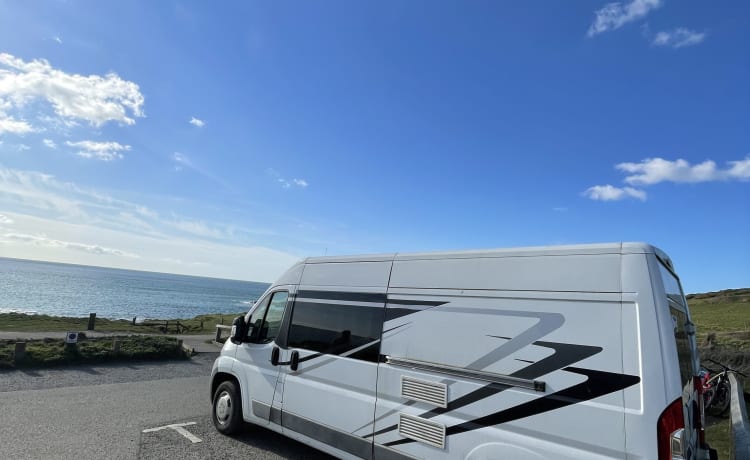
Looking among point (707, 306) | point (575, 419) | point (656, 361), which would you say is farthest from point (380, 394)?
point (707, 306)

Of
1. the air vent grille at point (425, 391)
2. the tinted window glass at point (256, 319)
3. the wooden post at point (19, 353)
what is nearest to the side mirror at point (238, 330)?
the tinted window glass at point (256, 319)

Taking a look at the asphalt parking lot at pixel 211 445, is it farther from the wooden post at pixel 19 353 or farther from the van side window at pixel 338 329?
the wooden post at pixel 19 353

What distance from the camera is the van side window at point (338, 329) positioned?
4879 millimetres

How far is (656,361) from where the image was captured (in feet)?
9.90

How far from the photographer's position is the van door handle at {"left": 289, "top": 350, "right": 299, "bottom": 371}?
5620 millimetres

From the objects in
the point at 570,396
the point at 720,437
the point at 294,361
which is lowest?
the point at 720,437

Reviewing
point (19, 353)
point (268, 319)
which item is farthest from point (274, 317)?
point (19, 353)

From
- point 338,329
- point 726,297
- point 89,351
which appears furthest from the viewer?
point 726,297

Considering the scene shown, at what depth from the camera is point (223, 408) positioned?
661cm

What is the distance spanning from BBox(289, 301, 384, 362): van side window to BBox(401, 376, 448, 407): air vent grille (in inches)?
19.6

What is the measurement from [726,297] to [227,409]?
8171cm

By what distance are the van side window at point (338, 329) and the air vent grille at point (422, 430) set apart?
71cm

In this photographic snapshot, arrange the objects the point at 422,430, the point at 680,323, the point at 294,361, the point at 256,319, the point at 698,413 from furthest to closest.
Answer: the point at 256,319
the point at 294,361
the point at 422,430
the point at 698,413
the point at 680,323

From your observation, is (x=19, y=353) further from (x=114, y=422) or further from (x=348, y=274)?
(x=348, y=274)
